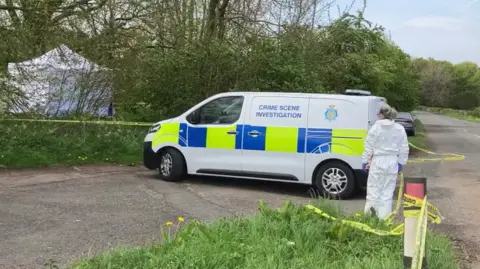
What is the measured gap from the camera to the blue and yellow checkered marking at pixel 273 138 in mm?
9810

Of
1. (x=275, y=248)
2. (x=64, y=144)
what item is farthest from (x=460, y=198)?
(x=64, y=144)

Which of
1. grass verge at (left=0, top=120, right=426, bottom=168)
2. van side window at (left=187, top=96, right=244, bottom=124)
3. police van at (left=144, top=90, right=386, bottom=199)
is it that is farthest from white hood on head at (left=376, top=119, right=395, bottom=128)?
grass verge at (left=0, top=120, right=426, bottom=168)

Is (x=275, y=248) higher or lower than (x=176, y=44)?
lower

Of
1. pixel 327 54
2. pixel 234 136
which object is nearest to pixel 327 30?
pixel 327 54

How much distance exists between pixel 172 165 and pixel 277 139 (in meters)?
2.25

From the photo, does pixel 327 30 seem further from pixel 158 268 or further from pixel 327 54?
pixel 158 268

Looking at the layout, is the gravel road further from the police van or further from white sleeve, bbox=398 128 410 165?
the police van

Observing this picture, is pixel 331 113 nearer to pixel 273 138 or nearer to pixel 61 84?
pixel 273 138

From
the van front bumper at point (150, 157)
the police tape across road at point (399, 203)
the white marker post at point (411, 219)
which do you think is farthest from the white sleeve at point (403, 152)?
the van front bumper at point (150, 157)

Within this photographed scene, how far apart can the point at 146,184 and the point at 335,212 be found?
16.8ft

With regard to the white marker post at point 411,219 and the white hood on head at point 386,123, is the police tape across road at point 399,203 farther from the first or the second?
the white hood on head at point 386,123

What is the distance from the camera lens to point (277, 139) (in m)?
10.2

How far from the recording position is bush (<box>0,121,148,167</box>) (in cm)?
1197

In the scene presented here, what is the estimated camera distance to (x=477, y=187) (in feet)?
40.0
